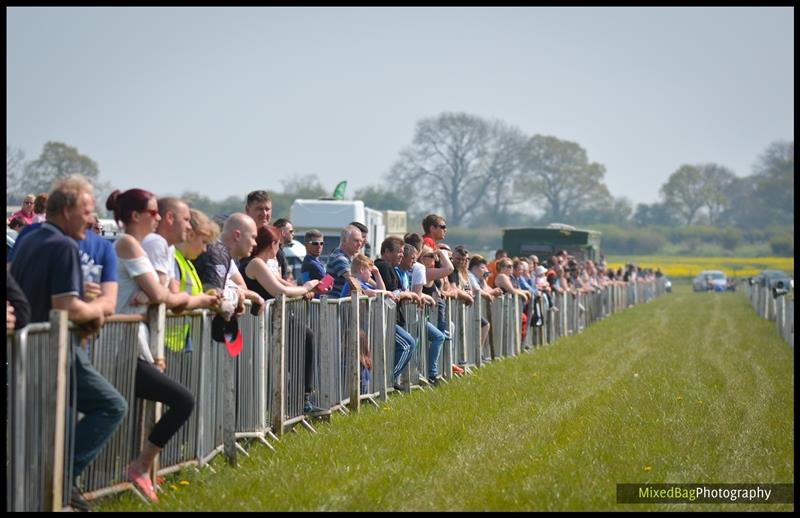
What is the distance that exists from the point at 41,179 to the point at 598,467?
82538 mm

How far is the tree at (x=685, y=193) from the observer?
166 m

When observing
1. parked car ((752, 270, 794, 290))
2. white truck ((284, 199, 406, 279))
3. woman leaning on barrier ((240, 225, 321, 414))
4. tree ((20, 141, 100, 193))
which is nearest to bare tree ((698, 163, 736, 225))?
tree ((20, 141, 100, 193))

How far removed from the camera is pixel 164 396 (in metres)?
8.99

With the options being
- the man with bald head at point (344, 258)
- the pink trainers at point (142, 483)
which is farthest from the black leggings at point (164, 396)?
the man with bald head at point (344, 258)

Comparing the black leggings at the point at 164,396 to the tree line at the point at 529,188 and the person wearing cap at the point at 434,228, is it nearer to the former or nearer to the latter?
the person wearing cap at the point at 434,228

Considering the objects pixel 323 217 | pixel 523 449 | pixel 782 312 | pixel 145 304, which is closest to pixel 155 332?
pixel 145 304

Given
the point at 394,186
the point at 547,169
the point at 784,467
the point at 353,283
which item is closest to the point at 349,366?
the point at 353,283

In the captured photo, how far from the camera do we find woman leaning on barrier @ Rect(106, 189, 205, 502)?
889 cm

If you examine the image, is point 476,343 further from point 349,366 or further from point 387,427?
point 387,427

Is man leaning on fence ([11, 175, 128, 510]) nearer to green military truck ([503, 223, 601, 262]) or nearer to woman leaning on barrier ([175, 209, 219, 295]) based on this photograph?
woman leaning on barrier ([175, 209, 219, 295])

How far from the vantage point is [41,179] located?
292 feet

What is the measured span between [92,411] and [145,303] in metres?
0.96

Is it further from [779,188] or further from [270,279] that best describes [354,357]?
[779,188]

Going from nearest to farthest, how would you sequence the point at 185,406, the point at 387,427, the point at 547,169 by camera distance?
the point at 185,406 → the point at 387,427 → the point at 547,169
